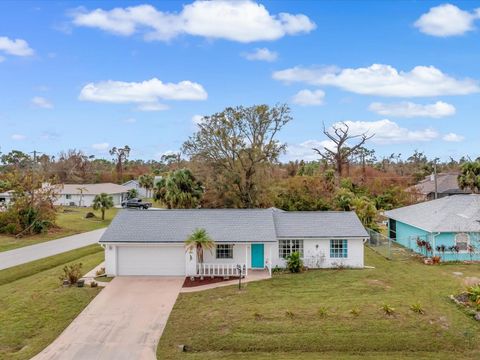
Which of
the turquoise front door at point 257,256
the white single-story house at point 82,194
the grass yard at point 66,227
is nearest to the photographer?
the turquoise front door at point 257,256

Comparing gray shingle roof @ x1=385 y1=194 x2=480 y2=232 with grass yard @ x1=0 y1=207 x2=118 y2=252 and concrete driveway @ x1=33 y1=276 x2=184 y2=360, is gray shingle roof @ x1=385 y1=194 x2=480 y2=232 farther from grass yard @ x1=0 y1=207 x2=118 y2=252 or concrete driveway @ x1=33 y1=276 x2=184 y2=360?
grass yard @ x1=0 y1=207 x2=118 y2=252

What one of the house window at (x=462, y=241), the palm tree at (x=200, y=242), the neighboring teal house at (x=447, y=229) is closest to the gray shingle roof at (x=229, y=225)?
the palm tree at (x=200, y=242)

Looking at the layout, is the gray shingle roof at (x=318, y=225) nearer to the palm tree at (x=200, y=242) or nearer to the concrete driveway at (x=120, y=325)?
the palm tree at (x=200, y=242)

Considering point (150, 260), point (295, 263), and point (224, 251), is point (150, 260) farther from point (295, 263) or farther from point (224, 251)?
point (295, 263)

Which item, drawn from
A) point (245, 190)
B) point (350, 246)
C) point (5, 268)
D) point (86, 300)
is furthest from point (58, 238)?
point (350, 246)

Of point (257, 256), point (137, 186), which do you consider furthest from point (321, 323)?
point (137, 186)

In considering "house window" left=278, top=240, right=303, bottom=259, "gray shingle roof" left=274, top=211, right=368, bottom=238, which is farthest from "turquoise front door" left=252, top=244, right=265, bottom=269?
"gray shingle roof" left=274, top=211, right=368, bottom=238

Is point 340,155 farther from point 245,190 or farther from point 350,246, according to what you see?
point 350,246
